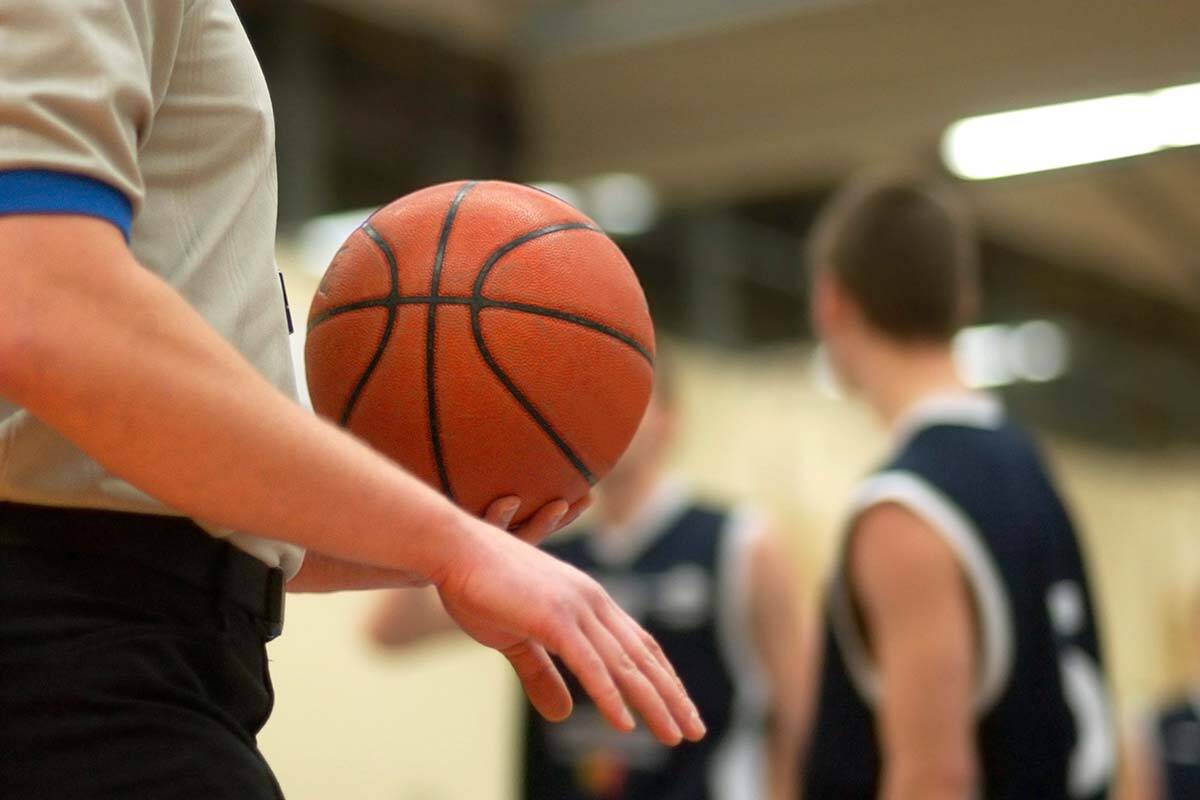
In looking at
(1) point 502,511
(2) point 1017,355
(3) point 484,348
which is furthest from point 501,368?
(2) point 1017,355

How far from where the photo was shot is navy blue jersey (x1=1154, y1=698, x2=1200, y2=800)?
6.02 m

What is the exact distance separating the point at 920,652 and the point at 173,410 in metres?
1.90

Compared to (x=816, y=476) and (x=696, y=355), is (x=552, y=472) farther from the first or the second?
(x=816, y=476)

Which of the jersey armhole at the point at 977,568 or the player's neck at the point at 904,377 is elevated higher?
the player's neck at the point at 904,377

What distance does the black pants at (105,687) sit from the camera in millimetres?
1264

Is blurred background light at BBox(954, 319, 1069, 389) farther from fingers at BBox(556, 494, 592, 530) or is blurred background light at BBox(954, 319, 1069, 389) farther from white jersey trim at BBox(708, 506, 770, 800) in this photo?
fingers at BBox(556, 494, 592, 530)

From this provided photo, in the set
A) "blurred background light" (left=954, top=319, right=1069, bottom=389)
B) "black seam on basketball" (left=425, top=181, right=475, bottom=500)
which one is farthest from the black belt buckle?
"blurred background light" (left=954, top=319, right=1069, bottom=389)

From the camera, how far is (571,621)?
4.25ft

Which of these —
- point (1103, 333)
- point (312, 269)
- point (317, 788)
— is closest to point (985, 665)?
point (317, 788)

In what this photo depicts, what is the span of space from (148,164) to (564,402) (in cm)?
53

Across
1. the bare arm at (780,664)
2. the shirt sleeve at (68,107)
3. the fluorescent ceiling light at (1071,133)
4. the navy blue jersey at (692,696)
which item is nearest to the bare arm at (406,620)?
the navy blue jersey at (692,696)

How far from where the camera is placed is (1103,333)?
39.8 ft

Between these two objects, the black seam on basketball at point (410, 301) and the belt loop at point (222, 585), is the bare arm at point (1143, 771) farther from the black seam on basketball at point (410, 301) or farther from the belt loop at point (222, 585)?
the belt loop at point (222, 585)

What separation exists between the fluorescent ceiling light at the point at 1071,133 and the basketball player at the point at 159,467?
657 cm
